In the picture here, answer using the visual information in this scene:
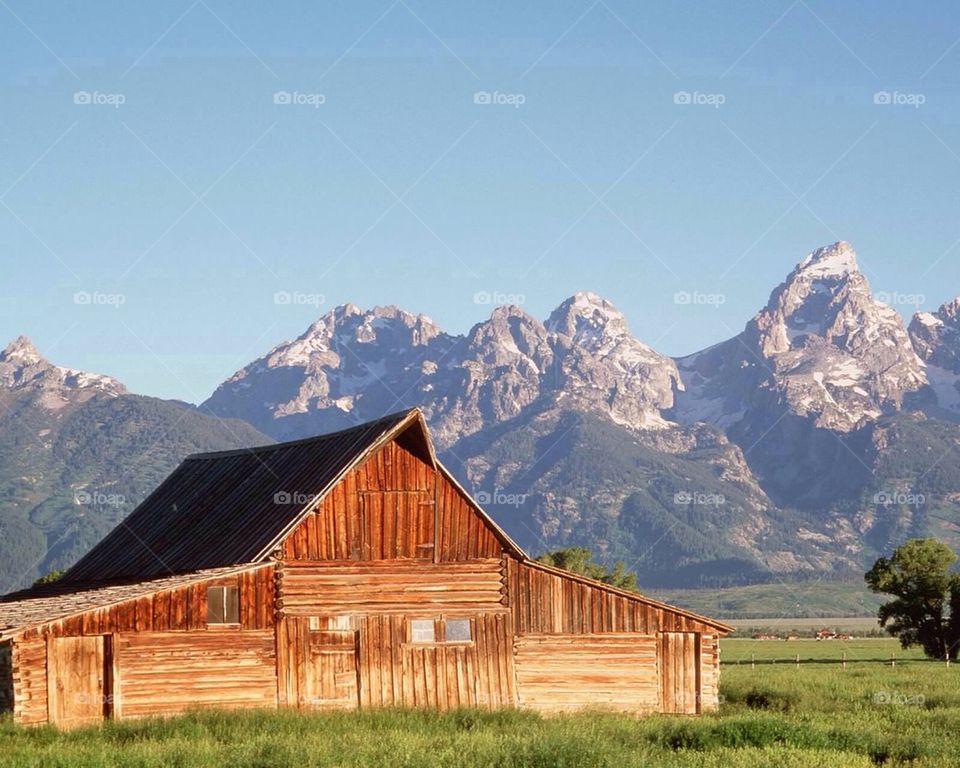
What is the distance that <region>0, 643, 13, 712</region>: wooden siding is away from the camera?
37.2 m

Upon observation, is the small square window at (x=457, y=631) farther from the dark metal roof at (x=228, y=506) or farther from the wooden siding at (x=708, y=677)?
the wooden siding at (x=708, y=677)

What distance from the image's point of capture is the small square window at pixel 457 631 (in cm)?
4153

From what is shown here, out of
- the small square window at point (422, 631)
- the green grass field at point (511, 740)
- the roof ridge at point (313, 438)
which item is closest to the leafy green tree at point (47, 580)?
the roof ridge at point (313, 438)

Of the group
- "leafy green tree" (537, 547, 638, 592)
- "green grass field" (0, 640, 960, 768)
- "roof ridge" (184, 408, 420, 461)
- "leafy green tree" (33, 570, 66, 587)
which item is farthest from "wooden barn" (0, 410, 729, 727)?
"leafy green tree" (537, 547, 638, 592)

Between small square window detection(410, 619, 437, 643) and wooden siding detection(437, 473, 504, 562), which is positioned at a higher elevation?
wooden siding detection(437, 473, 504, 562)

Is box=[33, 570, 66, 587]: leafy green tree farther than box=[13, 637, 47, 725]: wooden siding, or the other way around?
box=[33, 570, 66, 587]: leafy green tree

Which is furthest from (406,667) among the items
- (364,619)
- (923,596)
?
(923,596)

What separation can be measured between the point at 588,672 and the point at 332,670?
6783 mm

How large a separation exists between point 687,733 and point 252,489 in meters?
16.9

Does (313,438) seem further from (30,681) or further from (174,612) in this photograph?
(30,681)

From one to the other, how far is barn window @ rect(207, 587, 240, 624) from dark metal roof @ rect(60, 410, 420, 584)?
97 centimetres

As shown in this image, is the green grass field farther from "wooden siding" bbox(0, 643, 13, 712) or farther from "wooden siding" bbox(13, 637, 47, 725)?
"wooden siding" bbox(0, 643, 13, 712)

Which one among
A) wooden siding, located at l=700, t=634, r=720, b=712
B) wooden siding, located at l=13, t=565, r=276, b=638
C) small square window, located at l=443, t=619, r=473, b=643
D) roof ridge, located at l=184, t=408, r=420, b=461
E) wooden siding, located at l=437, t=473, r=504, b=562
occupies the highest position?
roof ridge, located at l=184, t=408, r=420, b=461

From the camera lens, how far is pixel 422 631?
41.4 metres
